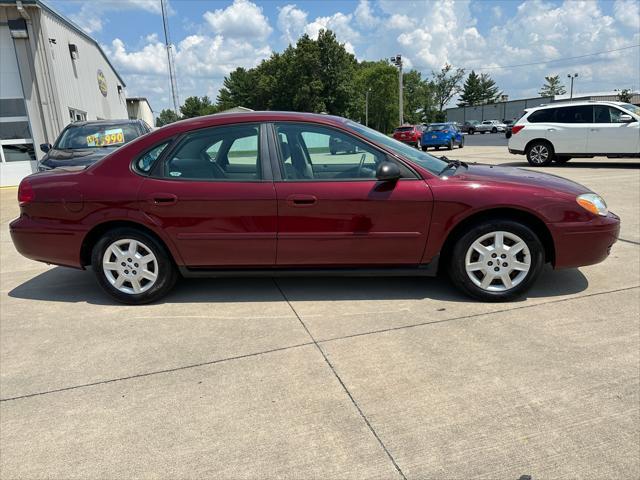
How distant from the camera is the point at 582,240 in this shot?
3.73 metres

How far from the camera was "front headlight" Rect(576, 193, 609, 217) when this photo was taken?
3734 mm

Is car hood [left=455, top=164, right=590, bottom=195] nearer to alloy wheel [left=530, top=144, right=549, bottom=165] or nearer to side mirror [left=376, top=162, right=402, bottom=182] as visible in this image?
side mirror [left=376, top=162, right=402, bottom=182]

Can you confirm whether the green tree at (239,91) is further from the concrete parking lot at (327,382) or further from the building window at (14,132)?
the concrete parking lot at (327,382)

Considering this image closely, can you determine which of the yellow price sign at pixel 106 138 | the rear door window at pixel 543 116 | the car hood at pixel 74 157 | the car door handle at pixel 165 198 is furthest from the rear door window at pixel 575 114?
the car door handle at pixel 165 198

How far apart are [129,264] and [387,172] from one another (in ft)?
7.46

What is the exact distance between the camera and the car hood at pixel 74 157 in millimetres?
7961

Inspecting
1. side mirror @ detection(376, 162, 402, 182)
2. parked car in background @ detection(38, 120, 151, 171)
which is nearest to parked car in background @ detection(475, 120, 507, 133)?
parked car in background @ detection(38, 120, 151, 171)

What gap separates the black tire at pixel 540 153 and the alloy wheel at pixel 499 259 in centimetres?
1065

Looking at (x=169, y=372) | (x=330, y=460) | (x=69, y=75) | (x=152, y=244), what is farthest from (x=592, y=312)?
(x=69, y=75)

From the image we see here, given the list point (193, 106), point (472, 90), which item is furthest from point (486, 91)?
point (193, 106)

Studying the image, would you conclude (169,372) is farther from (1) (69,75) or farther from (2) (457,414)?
(1) (69,75)

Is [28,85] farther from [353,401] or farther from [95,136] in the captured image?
[353,401]

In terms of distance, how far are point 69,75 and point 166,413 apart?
16.8m

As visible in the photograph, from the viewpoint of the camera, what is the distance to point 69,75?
15922 mm
